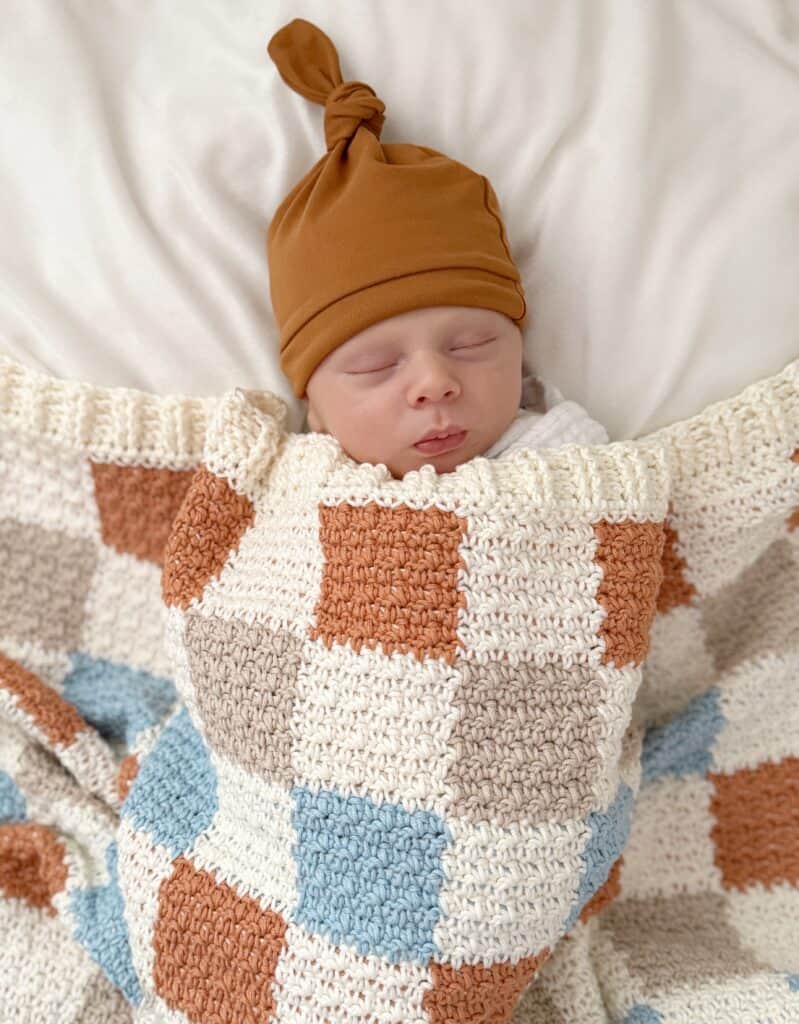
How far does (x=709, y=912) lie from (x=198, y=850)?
1.78 ft

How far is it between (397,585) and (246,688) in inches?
7.0

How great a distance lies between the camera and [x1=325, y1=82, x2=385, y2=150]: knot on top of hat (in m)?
0.96

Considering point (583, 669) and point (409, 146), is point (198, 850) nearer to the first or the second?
point (583, 669)

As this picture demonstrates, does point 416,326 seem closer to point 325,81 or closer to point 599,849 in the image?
point 325,81

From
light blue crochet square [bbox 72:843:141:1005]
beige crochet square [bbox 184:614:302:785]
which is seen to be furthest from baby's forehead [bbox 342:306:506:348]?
light blue crochet square [bbox 72:843:141:1005]

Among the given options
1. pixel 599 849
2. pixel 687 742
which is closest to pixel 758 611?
pixel 687 742

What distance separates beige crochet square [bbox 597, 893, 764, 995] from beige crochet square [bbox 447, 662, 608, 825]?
23 cm

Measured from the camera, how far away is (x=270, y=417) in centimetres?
99

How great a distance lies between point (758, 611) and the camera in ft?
3.35

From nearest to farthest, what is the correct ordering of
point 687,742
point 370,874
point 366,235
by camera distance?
point 370,874, point 366,235, point 687,742

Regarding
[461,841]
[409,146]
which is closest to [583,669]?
[461,841]

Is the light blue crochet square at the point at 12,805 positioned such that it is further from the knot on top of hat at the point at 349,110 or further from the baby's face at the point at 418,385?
the knot on top of hat at the point at 349,110

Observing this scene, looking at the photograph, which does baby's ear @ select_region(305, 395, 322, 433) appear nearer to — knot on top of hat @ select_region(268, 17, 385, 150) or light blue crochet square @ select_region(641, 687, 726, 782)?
knot on top of hat @ select_region(268, 17, 385, 150)

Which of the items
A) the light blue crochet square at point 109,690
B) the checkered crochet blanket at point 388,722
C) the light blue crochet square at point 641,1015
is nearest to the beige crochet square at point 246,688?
the checkered crochet blanket at point 388,722
